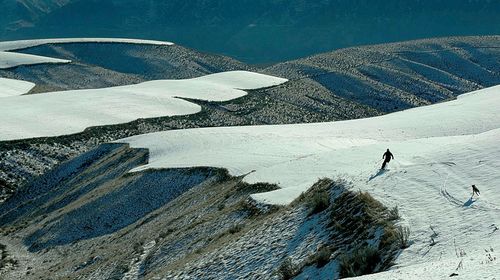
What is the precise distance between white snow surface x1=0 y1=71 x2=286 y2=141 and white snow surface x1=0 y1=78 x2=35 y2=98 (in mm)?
10059

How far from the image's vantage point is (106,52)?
149 meters

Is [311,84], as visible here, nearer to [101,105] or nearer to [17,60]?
[101,105]

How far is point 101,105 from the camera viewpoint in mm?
74938

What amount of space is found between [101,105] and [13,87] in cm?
2804

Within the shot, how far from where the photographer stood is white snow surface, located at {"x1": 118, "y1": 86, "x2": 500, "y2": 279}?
1527 centimetres

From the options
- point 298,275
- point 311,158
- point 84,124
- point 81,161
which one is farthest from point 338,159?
point 84,124

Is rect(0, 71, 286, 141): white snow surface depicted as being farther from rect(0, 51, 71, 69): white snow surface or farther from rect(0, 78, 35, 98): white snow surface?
rect(0, 51, 71, 69): white snow surface

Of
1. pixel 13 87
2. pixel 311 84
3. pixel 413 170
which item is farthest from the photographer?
pixel 311 84

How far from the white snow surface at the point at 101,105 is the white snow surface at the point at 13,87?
1006cm

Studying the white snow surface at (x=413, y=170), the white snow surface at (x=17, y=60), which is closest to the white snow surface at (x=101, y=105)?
the white snow surface at (x=413, y=170)

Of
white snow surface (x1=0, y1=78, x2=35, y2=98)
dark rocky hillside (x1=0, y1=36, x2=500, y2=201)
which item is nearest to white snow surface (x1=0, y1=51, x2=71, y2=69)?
dark rocky hillside (x1=0, y1=36, x2=500, y2=201)

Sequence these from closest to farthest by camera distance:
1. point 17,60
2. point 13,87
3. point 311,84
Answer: point 13,87 → point 311,84 → point 17,60

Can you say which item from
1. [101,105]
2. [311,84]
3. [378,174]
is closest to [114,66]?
[311,84]

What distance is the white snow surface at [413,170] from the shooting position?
1527 cm
